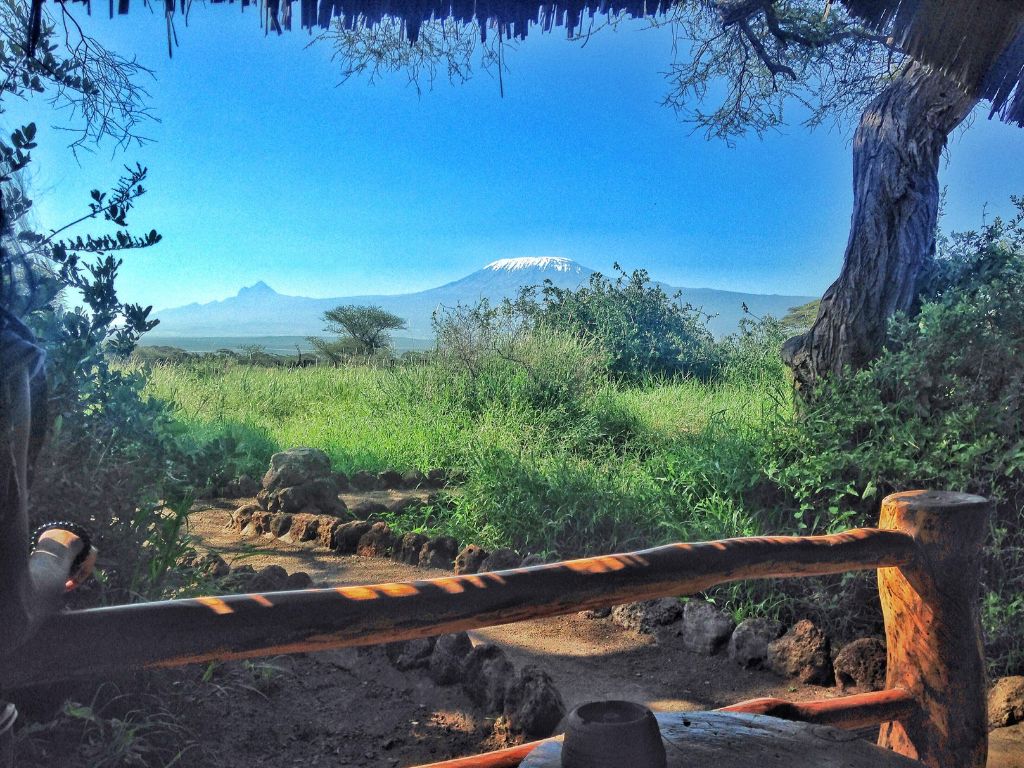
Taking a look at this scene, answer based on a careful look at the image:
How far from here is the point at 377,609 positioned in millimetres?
1564

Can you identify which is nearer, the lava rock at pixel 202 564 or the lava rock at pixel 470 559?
the lava rock at pixel 202 564

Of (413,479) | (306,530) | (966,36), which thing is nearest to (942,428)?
(966,36)

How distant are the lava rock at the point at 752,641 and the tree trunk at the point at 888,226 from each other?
1899mm

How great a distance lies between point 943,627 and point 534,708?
1437 millimetres

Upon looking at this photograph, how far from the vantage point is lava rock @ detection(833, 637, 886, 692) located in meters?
3.63

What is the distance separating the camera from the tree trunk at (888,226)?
5340 millimetres

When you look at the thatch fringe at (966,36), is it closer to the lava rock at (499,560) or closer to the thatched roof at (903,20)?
the thatched roof at (903,20)

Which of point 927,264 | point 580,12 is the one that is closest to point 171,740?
point 580,12

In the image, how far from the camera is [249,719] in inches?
121

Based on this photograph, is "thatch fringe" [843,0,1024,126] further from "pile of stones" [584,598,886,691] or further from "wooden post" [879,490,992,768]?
"pile of stones" [584,598,886,691]

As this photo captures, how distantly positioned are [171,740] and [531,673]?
125 cm

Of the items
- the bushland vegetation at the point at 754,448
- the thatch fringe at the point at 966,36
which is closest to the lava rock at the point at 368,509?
the bushland vegetation at the point at 754,448

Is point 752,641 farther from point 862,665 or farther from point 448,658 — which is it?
point 448,658

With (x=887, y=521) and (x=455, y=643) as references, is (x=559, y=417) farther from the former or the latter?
(x=887, y=521)
